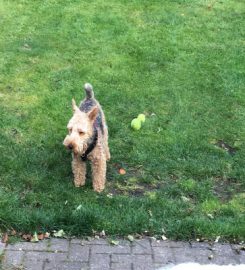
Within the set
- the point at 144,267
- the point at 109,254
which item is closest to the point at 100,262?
the point at 109,254

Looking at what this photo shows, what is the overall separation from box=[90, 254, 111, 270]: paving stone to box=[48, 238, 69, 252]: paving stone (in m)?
0.29

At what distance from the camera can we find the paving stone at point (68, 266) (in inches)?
178

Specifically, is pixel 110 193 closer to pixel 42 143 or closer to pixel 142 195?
pixel 142 195

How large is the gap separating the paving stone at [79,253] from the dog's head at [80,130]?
3.01 feet

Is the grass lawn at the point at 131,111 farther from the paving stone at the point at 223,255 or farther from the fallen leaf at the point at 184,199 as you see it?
the paving stone at the point at 223,255

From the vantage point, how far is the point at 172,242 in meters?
4.90

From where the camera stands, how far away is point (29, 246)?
4.74 metres

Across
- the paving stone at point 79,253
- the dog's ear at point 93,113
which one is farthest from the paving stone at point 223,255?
the dog's ear at point 93,113

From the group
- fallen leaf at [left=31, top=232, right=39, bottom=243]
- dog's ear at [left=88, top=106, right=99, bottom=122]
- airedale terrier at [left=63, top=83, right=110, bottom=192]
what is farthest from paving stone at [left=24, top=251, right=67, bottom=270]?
dog's ear at [left=88, top=106, right=99, bottom=122]

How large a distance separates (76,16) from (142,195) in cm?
544

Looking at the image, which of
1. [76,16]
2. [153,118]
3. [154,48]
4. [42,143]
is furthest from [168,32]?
[42,143]

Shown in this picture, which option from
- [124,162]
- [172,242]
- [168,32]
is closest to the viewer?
[172,242]

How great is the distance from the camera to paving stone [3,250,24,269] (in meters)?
4.53

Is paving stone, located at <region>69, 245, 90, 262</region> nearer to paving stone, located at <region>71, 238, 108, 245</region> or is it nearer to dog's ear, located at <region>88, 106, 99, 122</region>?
paving stone, located at <region>71, 238, 108, 245</region>
